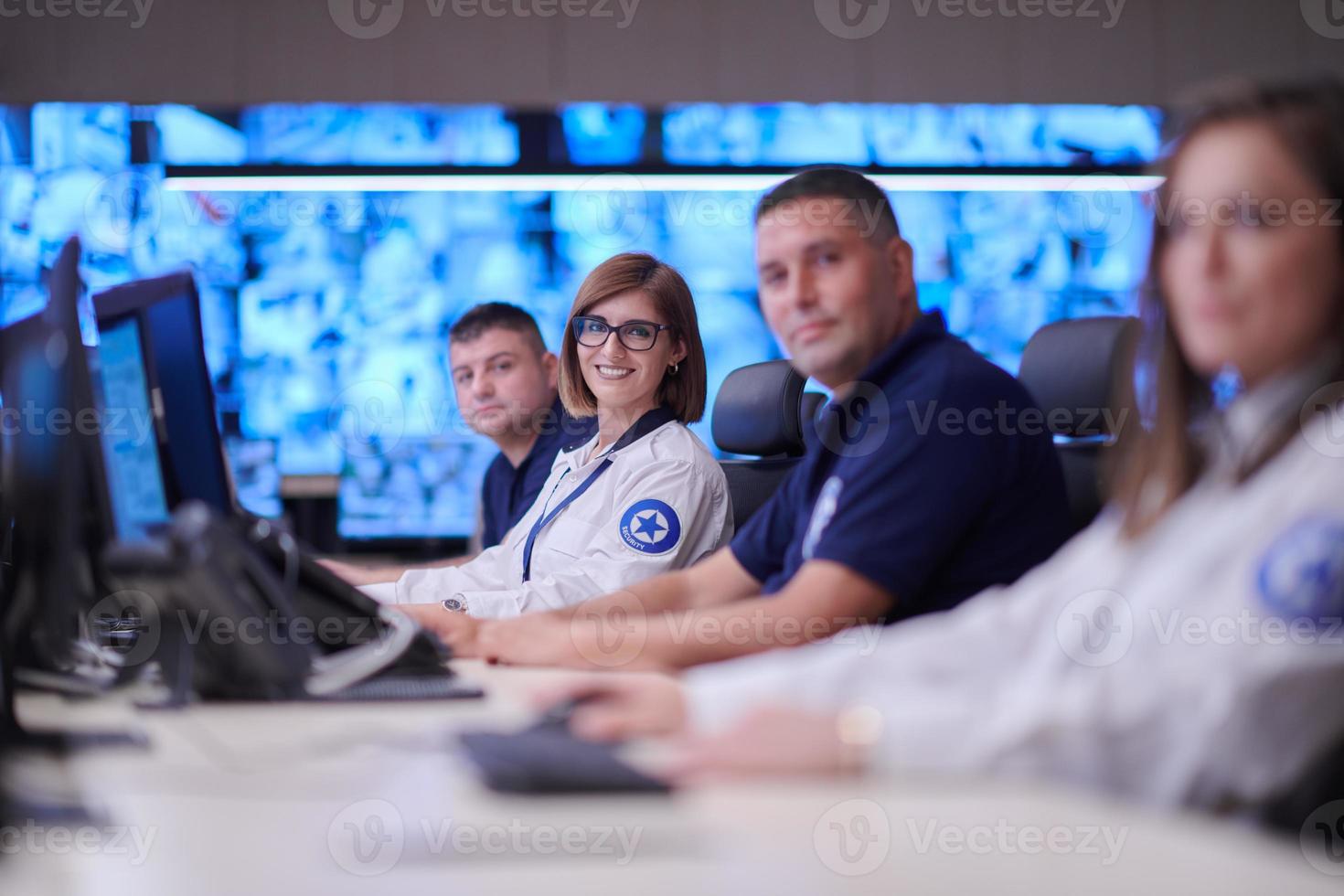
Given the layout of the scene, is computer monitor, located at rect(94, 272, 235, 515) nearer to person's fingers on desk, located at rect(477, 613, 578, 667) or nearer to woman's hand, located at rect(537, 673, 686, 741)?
person's fingers on desk, located at rect(477, 613, 578, 667)

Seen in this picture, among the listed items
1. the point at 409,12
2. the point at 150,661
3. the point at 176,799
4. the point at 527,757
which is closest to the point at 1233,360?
the point at 527,757

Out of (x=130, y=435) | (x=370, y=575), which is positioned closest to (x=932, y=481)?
(x=130, y=435)

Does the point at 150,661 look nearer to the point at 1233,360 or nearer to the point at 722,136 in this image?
the point at 1233,360

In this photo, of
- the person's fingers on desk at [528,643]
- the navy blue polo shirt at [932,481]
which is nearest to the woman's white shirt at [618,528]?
the person's fingers on desk at [528,643]

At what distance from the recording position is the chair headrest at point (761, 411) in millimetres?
2348

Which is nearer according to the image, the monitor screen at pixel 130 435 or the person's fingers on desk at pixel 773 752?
the person's fingers on desk at pixel 773 752

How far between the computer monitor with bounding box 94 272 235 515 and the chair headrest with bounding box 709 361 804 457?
49.3 inches

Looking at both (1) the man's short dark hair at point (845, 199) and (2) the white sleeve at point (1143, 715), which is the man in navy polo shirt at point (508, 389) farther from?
(2) the white sleeve at point (1143, 715)

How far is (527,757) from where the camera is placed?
739 mm

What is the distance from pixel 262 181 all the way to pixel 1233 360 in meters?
3.87

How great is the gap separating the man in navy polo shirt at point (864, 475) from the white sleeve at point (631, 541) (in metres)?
0.26

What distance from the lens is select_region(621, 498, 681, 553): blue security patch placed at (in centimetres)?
196

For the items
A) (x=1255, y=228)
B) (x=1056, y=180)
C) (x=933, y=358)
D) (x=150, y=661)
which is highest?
(x=1056, y=180)

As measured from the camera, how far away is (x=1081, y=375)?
5.89 ft
